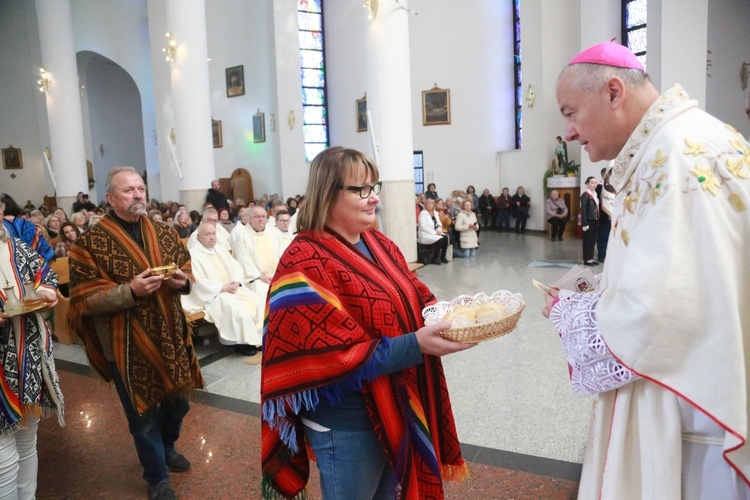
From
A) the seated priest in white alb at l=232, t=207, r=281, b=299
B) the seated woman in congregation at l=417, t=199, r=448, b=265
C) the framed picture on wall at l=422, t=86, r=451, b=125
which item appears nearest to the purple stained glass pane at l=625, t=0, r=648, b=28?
the framed picture on wall at l=422, t=86, r=451, b=125

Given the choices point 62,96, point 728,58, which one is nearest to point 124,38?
point 62,96

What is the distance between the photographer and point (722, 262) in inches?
49.0

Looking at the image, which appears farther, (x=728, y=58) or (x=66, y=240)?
(x=728, y=58)

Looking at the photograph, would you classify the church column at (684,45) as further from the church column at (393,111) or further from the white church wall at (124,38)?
the white church wall at (124,38)

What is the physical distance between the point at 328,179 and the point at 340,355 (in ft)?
1.90

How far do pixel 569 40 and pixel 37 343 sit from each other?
52.9ft

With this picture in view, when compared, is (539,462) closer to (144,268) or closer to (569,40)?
(144,268)

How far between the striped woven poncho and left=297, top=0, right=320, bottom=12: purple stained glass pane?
18.8 metres

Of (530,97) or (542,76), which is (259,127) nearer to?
(530,97)

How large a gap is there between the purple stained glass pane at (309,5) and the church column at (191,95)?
792cm

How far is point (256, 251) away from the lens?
6508 millimetres

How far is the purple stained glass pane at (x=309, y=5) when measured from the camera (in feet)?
62.0

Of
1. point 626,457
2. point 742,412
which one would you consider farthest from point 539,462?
point 742,412

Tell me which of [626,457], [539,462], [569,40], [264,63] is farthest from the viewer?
[264,63]
